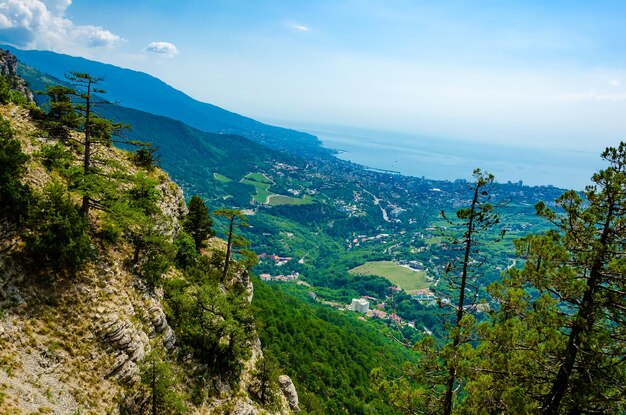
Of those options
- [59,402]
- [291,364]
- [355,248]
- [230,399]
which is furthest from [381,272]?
[59,402]

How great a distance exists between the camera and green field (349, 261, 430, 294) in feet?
469

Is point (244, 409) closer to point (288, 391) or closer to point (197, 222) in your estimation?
point (288, 391)

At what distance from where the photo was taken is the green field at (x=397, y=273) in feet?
469

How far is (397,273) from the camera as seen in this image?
15525cm

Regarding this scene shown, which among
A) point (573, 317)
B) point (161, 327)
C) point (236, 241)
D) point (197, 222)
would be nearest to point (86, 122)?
point (161, 327)

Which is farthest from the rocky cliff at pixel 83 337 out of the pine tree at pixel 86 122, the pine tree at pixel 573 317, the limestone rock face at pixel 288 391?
the pine tree at pixel 573 317

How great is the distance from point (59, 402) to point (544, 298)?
16.9 meters

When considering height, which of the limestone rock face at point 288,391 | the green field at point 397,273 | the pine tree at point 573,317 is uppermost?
the pine tree at point 573,317

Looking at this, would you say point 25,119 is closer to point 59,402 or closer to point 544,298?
point 59,402

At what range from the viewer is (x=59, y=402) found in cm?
1305

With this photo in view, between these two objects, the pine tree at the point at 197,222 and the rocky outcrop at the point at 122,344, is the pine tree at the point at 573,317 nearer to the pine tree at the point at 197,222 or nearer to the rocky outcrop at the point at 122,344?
the rocky outcrop at the point at 122,344

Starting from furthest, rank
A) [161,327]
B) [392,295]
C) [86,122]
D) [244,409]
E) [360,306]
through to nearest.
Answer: [360,306] < [244,409] < [161,327] < [86,122] < [392,295]

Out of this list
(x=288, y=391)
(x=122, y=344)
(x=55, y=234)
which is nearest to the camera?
(x=55, y=234)

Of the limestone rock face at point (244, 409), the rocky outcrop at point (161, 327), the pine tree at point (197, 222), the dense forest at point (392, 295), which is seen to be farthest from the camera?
the pine tree at point (197, 222)
